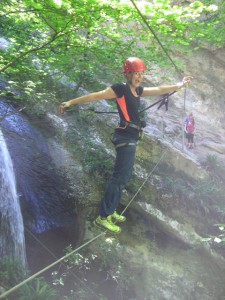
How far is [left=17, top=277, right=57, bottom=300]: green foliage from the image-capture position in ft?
15.1

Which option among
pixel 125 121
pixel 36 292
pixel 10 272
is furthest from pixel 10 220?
pixel 125 121

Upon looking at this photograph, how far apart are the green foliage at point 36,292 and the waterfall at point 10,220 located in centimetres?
51

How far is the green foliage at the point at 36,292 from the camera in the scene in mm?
4590

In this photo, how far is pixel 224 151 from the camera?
52.7 ft

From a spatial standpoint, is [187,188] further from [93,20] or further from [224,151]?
[224,151]

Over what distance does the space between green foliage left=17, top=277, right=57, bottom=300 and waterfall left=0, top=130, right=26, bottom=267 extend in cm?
51

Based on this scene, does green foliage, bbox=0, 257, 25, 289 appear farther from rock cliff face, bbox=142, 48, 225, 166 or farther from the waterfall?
A: rock cliff face, bbox=142, 48, 225, 166

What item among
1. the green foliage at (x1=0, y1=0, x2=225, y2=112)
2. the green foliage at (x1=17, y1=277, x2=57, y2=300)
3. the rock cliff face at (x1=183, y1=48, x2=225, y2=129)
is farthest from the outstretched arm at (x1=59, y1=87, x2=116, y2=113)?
the rock cliff face at (x1=183, y1=48, x2=225, y2=129)

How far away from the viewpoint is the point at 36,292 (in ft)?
15.4

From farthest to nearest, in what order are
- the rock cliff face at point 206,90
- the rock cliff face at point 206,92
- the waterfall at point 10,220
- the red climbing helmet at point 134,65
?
the rock cliff face at point 206,90, the rock cliff face at point 206,92, the waterfall at point 10,220, the red climbing helmet at point 134,65

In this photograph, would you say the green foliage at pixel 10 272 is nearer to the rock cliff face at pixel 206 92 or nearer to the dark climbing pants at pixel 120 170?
the dark climbing pants at pixel 120 170

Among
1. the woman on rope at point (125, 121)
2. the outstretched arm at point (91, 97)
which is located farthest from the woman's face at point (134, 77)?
the outstretched arm at point (91, 97)

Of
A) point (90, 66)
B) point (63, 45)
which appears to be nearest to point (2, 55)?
point (63, 45)

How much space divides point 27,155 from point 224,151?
12.0 meters
